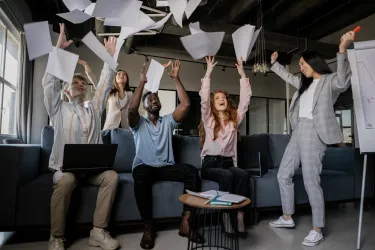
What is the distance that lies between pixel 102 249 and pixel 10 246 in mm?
646

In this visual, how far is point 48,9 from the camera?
3973 millimetres

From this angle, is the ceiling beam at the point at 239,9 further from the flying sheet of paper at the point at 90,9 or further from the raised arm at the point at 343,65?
the flying sheet of paper at the point at 90,9

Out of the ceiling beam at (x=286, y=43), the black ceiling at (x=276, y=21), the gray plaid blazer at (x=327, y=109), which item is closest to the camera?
the gray plaid blazer at (x=327, y=109)

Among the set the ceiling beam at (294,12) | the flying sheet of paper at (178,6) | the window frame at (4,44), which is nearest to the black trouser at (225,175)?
the flying sheet of paper at (178,6)

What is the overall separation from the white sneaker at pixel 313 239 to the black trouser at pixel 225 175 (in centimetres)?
51

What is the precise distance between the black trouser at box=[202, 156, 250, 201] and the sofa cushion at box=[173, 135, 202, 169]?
41 centimetres

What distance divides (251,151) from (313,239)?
1.24 meters

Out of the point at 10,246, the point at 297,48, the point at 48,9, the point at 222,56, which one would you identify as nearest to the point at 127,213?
the point at 10,246

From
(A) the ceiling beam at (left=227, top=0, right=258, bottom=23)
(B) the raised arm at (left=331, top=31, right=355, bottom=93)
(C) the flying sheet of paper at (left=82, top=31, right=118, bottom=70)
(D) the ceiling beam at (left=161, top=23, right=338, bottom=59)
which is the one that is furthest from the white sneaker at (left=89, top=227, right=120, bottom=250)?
(A) the ceiling beam at (left=227, top=0, right=258, bottom=23)

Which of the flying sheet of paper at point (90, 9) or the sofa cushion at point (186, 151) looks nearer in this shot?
the flying sheet of paper at point (90, 9)

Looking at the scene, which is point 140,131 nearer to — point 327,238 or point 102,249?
point 102,249

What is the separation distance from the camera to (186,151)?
275 cm

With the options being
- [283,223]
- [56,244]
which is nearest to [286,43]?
[283,223]

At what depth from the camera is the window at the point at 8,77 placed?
11.2 feet
